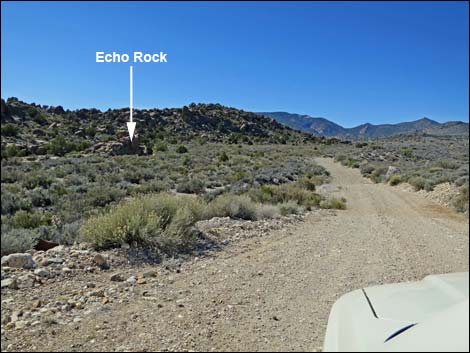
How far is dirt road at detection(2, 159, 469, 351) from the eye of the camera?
3648 millimetres

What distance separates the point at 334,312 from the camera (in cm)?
245

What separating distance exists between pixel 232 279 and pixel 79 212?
240 inches

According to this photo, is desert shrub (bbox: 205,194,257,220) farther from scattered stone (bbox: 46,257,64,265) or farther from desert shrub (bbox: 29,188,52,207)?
scattered stone (bbox: 46,257,64,265)

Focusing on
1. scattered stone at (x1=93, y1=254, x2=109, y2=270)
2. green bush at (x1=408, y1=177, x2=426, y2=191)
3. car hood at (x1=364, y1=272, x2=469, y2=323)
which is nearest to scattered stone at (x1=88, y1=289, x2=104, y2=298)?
scattered stone at (x1=93, y1=254, x2=109, y2=270)

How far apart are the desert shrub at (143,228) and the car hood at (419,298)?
544 centimetres

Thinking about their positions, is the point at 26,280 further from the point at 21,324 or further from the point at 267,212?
the point at 267,212

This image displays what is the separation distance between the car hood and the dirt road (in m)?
0.24

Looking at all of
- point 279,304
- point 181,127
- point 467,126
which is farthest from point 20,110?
point 181,127

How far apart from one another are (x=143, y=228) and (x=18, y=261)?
2288 mm

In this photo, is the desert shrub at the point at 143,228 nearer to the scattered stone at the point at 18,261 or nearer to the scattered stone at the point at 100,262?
the scattered stone at the point at 100,262

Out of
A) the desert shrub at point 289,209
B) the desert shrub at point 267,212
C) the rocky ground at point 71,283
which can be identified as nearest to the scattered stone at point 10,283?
the rocky ground at point 71,283

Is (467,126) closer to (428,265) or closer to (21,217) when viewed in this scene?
(428,265)

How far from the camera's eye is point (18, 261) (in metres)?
5.77

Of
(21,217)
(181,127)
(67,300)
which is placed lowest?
(67,300)
